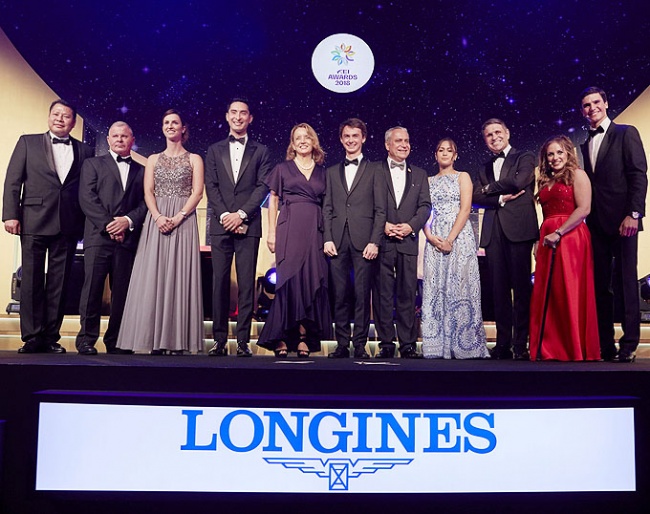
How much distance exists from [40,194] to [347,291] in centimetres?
197

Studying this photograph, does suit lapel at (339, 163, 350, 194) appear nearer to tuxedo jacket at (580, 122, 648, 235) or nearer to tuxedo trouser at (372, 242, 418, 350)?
tuxedo trouser at (372, 242, 418, 350)

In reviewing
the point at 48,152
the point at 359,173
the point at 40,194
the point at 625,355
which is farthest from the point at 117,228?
the point at 625,355

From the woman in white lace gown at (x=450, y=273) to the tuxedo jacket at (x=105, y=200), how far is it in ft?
6.15

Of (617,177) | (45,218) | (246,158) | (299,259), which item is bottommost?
(299,259)

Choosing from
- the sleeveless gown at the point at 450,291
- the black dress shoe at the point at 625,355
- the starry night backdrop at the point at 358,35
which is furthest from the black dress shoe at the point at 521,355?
the starry night backdrop at the point at 358,35

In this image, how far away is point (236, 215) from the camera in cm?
406

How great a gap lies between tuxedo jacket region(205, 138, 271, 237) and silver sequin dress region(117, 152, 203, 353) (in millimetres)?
157

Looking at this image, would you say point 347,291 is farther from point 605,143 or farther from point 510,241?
point 605,143

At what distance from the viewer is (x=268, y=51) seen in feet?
23.0

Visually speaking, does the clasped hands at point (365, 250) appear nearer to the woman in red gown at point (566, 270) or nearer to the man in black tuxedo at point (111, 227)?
the woman in red gown at point (566, 270)

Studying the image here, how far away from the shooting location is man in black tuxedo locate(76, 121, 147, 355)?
4059 mm

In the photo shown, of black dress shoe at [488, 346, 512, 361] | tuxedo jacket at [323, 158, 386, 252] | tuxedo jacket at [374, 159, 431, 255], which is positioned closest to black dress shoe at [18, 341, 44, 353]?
tuxedo jacket at [323, 158, 386, 252]

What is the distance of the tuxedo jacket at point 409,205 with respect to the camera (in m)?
4.18

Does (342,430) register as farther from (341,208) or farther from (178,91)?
(178,91)
